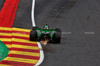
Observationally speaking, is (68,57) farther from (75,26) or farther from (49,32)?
(75,26)

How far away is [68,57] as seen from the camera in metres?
17.4

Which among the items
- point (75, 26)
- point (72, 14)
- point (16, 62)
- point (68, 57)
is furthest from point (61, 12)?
point (16, 62)

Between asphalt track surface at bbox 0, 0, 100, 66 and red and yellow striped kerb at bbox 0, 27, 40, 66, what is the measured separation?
0.88 metres

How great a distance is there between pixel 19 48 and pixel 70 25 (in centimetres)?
786

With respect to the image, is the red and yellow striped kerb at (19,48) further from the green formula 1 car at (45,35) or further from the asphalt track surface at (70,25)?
the asphalt track surface at (70,25)

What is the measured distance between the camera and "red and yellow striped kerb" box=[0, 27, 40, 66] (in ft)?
52.4

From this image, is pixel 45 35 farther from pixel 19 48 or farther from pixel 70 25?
pixel 70 25

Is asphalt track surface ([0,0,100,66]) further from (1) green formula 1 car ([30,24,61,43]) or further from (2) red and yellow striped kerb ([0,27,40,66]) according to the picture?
Result: (2) red and yellow striped kerb ([0,27,40,66])

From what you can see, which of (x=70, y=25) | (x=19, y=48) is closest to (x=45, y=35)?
(x=19, y=48)

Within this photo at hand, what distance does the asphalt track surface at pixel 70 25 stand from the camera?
17.2m

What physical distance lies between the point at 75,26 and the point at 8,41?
23.9ft

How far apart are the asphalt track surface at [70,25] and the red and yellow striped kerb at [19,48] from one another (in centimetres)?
88

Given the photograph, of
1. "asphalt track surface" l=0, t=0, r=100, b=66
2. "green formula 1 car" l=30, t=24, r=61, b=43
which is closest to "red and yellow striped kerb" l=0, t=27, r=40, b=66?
"green formula 1 car" l=30, t=24, r=61, b=43

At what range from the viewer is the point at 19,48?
1847cm
